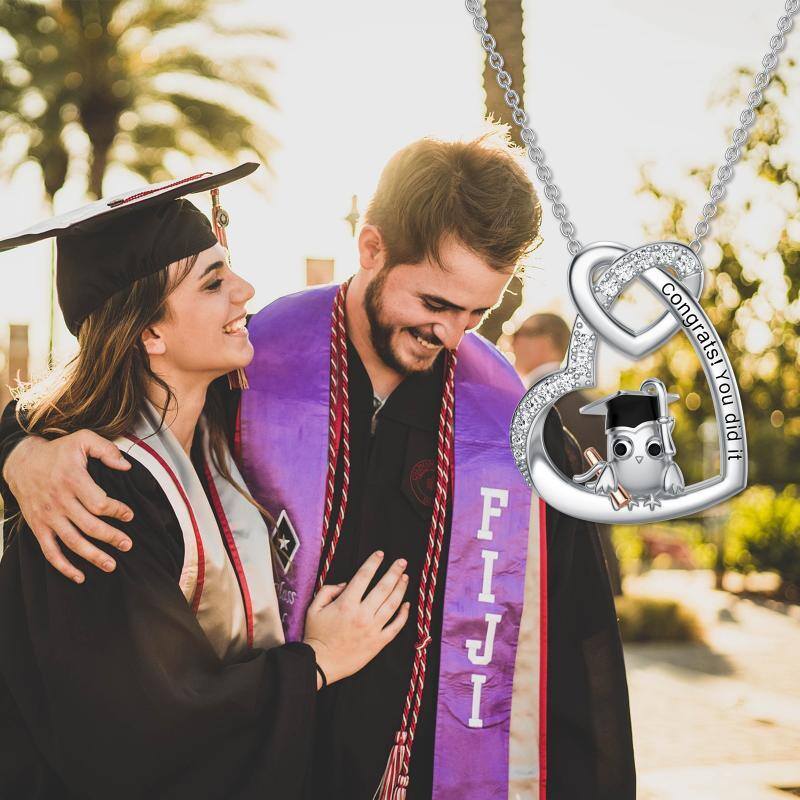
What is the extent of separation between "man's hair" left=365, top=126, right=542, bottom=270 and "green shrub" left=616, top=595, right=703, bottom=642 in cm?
798

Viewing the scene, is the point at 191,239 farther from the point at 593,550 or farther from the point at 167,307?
the point at 593,550

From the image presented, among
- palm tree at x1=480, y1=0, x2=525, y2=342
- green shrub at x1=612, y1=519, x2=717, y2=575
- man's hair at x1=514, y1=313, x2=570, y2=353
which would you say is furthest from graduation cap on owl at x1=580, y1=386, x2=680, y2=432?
green shrub at x1=612, y1=519, x2=717, y2=575

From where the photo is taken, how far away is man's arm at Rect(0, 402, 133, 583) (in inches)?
75.9

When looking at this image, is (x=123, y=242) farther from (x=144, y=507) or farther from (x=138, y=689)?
(x=138, y=689)

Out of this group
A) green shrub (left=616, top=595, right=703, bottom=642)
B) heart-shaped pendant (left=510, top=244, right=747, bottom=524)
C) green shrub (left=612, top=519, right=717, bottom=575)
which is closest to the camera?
heart-shaped pendant (left=510, top=244, right=747, bottom=524)

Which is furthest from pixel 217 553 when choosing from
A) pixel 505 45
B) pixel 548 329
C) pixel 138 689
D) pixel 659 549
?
pixel 659 549

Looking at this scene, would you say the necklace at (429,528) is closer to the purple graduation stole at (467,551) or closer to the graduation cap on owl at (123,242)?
the purple graduation stole at (467,551)

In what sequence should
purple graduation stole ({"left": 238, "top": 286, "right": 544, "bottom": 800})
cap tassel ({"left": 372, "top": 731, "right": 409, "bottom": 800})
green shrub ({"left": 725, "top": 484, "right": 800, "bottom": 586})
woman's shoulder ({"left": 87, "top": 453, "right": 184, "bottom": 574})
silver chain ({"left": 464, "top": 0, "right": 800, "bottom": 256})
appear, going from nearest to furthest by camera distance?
woman's shoulder ({"left": 87, "top": 453, "right": 184, "bottom": 574}) < silver chain ({"left": 464, "top": 0, "right": 800, "bottom": 256}) < cap tassel ({"left": 372, "top": 731, "right": 409, "bottom": 800}) < purple graduation stole ({"left": 238, "top": 286, "right": 544, "bottom": 800}) < green shrub ({"left": 725, "top": 484, "right": 800, "bottom": 586})

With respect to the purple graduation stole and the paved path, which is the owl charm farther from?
the paved path

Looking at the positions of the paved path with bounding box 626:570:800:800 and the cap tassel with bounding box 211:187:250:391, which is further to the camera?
the paved path with bounding box 626:570:800:800

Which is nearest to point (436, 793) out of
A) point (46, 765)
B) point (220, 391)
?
point (46, 765)

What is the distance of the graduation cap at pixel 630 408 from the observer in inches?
75.0

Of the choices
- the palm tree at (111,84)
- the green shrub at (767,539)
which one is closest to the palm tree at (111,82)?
the palm tree at (111,84)

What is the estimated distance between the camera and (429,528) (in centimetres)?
239
